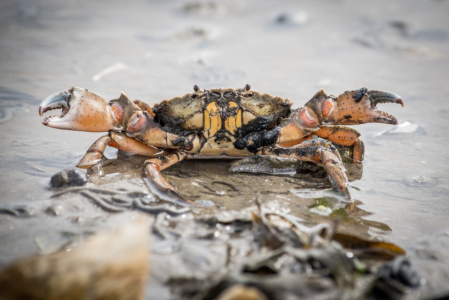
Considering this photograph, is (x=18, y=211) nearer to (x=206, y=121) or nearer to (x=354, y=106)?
(x=206, y=121)

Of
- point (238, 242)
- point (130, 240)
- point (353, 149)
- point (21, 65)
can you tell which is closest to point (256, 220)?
point (238, 242)

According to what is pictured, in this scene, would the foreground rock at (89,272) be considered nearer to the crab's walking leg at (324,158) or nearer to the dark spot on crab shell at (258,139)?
the dark spot on crab shell at (258,139)

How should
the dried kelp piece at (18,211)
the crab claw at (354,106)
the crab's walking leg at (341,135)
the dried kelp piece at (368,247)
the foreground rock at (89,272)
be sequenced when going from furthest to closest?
the crab's walking leg at (341,135)
the crab claw at (354,106)
the dried kelp piece at (18,211)
the dried kelp piece at (368,247)
the foreground rock at (89,272)

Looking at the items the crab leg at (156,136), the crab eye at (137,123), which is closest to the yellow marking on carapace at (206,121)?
the crab leg at (156,136)

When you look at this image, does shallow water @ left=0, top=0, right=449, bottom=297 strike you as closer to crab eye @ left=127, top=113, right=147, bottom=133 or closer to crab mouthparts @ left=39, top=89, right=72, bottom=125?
crab eye @ left=127, top=113, right=147, bottom=133

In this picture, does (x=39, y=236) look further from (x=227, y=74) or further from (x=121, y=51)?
(x=121, y=51)
